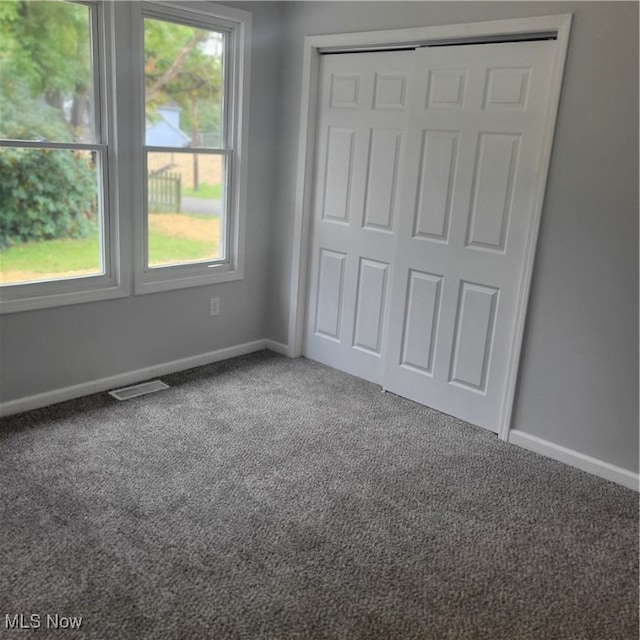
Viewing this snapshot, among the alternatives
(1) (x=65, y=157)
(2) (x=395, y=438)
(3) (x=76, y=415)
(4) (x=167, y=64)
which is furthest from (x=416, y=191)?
(3) (x=76, y=415)

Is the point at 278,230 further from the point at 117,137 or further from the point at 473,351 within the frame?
the point at 473,351

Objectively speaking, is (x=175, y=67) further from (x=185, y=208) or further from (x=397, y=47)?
(x=397, y=47)

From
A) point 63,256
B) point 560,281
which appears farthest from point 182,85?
point 560,281

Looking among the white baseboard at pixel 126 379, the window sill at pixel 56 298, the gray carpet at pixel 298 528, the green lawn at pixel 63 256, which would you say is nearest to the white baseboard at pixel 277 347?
the white baseboard at pixel 126 379

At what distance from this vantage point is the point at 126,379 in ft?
11.8

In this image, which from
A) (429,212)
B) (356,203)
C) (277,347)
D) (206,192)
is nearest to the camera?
(429,212)

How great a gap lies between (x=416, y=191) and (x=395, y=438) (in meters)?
1.31

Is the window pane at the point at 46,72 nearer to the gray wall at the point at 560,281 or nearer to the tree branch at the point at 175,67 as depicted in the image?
the tree branch at the point at 175,67

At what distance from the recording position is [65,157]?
10.3 feet

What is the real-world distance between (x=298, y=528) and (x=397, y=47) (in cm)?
249

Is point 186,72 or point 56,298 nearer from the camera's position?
point 56,298

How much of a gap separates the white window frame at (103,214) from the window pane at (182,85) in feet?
0.82

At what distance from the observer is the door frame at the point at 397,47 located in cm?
277

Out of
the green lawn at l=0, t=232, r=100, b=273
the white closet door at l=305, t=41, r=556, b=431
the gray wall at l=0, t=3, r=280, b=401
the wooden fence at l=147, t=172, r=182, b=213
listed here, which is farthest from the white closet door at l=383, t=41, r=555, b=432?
the green lawn at l=0, t=232, r=100, b=273
